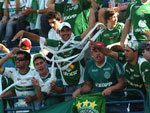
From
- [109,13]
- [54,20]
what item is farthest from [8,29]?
[109,13]

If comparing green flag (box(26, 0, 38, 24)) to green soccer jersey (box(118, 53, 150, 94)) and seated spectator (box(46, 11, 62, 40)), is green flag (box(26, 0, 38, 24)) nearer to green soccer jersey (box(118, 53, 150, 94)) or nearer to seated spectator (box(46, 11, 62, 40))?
seated spectator (box(46, 11, 62, 40))

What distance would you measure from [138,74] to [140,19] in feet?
4.48

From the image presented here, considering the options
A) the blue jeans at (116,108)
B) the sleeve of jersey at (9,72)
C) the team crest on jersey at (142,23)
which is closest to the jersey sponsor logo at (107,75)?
the blue jeans at (116,108)

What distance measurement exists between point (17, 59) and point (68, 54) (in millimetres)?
1003

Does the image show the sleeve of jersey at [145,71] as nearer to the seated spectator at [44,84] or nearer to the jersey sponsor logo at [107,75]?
the jersey sponsor logo at [107,75]

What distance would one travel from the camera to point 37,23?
10.5 m

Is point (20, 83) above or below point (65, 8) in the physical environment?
below

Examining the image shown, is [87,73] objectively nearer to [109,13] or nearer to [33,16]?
[109,13]

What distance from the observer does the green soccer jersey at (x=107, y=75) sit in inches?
258

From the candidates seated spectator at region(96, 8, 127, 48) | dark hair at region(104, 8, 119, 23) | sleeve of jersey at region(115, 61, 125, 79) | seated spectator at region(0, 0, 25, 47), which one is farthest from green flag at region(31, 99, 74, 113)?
seated spectator at region(0, 0, 25, 47)

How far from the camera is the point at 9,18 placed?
11523 mm

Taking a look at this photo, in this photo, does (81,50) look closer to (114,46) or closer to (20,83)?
(114,46)

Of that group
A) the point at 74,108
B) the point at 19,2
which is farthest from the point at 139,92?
the point at 19,2

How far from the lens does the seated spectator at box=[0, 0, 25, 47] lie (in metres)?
10.8
